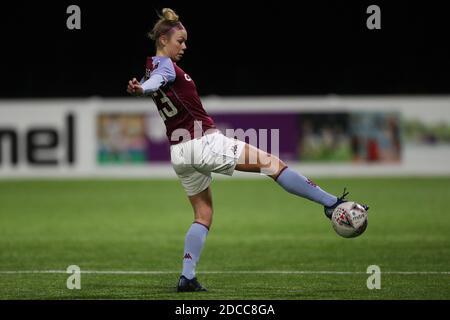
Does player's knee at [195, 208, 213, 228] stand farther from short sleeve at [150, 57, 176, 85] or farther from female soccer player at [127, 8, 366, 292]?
short sleeve at [150, 57, 176, 85]

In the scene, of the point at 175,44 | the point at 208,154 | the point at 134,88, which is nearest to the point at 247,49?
the point at 175,44

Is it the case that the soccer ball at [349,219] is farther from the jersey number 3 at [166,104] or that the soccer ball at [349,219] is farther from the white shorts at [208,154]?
the jersey number 3 at [166,104]

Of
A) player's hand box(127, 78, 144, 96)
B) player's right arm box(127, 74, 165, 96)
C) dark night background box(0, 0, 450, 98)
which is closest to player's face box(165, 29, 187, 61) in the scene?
player's right arm box(127, 74, 165, 96)

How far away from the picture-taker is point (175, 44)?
695 cm

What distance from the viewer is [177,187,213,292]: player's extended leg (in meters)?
6.98

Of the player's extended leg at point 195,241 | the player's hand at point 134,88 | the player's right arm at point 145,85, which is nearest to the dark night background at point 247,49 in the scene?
the player's extended leg at point 195,241

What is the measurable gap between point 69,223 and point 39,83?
473 inches

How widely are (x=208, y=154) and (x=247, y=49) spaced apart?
62.1 feet

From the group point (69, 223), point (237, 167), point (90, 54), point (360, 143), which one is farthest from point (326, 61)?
point (237, 167)

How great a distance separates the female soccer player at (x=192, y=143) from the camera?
679 cm

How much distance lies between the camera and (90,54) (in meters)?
25.1

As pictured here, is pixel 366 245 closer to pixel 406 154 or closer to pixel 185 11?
pixel 406 154

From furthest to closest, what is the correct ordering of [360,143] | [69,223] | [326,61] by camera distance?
[326,61], [360,143], [69,223]
